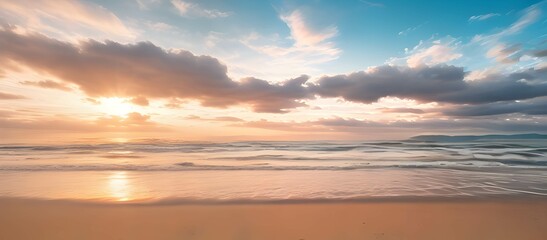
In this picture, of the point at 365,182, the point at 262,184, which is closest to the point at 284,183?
the point at 262,184

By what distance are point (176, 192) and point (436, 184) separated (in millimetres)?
9213

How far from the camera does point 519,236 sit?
5.23m

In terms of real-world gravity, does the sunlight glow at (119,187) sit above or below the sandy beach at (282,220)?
above

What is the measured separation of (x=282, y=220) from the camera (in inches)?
242

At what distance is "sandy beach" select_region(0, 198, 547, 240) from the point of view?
5.41m

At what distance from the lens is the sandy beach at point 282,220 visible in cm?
541

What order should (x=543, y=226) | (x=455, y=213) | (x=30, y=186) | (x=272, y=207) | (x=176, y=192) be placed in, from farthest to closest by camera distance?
(x=30, y=186) < (x=176, y=192) < (x=272, y=207) < (x=455, y=213) < (x=543, y=226)

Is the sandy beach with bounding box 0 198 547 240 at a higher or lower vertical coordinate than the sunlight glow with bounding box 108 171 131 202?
lower

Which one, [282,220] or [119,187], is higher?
[119,187]

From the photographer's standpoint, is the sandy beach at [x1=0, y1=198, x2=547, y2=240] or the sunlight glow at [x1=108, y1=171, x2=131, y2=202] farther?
the sunlight glow at [x1=108, y1=171, x2=131, y2=202]

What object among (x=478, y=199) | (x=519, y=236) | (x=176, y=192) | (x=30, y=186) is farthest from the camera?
(x=30, y=186)

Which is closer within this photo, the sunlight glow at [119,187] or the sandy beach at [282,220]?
the sandy beach at [282,220]

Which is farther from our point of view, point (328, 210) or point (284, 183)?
point (284, 183)

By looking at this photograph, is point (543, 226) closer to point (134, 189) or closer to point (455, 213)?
point (455, 213)
